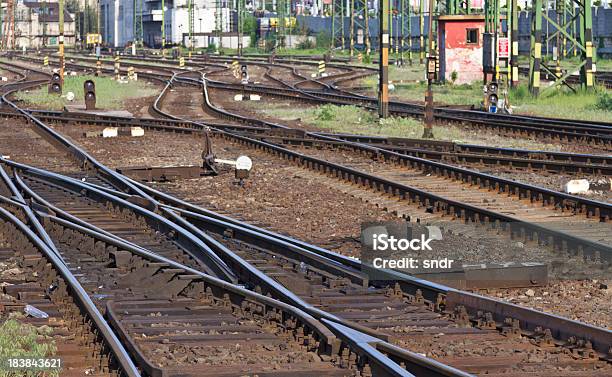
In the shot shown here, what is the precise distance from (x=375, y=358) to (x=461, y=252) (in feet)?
14.8

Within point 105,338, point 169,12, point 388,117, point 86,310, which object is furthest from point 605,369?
point 169,12

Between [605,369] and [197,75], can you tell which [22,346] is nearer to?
[605,369]

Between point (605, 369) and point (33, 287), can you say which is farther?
point (33, 287)

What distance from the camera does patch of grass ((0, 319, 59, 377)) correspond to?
737 cm

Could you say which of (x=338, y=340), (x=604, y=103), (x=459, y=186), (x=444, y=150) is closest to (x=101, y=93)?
(x=604, y=103)

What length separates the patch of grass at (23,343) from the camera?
737 centimetres

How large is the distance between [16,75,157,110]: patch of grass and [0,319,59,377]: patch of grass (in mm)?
27624

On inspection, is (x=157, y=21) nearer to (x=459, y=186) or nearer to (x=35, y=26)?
(x=35, y=26)

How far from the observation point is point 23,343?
810 cm

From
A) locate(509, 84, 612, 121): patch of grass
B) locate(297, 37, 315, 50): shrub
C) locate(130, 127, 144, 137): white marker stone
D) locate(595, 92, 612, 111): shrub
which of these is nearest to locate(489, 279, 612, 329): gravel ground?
locate(130, 127, 144, 137): white marker stone

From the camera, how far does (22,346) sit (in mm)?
8047

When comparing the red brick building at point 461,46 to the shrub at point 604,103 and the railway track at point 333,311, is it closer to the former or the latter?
the shrub at point 604,103

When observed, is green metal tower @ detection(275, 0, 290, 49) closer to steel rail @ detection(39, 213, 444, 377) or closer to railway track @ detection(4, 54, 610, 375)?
railway track @ detection(4, 54, 610, 375)

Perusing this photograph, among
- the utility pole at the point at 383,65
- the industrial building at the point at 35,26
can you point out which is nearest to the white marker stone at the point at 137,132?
Answer: the utility pole at the point at 383,65
